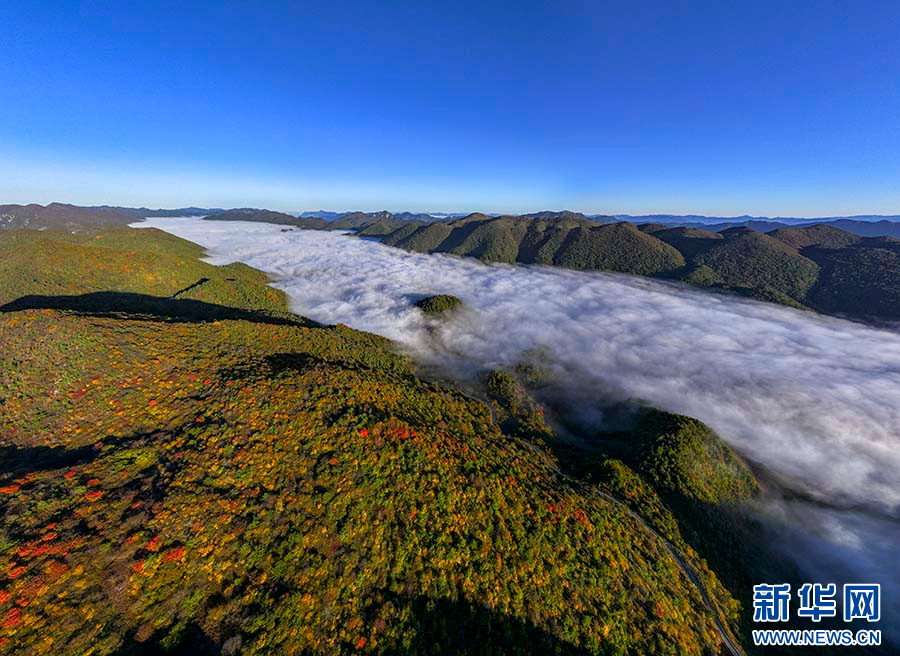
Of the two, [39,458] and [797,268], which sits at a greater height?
[797,268]

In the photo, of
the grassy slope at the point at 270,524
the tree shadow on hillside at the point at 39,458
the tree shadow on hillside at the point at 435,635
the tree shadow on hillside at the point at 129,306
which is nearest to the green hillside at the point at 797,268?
the grassy slope at the point at 270,524

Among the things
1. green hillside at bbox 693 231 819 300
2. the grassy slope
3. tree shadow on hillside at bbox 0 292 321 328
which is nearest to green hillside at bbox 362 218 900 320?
green hillside at bbox 693 231 819 300

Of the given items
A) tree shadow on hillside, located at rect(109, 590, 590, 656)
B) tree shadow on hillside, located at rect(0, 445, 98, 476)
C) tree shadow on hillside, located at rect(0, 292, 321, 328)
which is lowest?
tree shadow on hillside, located at rect(109, 590, 590, 656)

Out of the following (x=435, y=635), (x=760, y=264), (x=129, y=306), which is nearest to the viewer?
(x=435, y=635)

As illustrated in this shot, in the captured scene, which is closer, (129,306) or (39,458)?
(39,458)

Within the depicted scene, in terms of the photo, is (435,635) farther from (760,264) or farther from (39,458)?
(760,264)

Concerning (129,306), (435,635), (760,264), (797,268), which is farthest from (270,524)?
(760,264)

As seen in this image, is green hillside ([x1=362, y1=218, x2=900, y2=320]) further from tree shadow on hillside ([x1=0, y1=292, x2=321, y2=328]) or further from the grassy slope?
tree shadow on hillside ([x1=0, y1=292, x2=321, y2=328])
